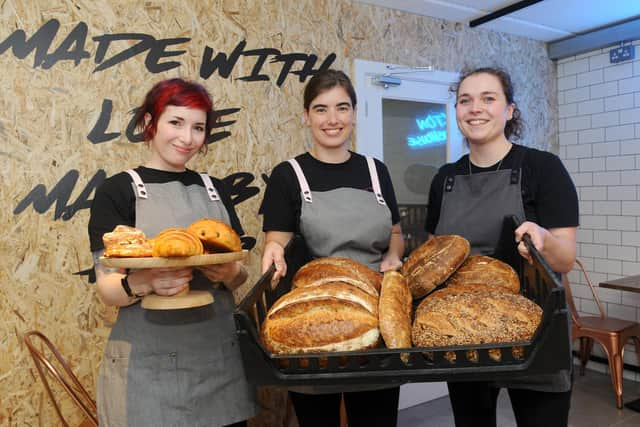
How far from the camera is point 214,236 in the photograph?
1.19 meters

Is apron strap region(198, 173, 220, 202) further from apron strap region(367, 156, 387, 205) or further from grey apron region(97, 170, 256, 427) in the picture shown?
apron strap region(367, 156, 387, 205)

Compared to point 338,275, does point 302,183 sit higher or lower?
higher

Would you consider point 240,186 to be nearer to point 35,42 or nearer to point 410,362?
point 35,42

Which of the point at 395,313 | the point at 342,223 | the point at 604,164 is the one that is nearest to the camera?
the point at 395,313

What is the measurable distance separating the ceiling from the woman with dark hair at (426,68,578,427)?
173 cm

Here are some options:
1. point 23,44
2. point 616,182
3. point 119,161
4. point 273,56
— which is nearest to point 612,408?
point 616,182

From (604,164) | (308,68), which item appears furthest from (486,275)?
(604,164)

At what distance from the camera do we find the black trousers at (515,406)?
1292 millimetres

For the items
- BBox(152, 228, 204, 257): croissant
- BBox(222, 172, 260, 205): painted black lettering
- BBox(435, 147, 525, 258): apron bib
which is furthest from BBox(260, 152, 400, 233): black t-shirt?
BBox(222, 172, 260, 205): painted black lettering

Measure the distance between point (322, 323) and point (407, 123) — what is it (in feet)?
8.47

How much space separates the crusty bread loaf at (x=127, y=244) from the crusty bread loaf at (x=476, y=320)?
2.02 ft

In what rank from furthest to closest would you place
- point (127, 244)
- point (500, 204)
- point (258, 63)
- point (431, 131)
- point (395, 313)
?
point (431, 131)
point (258, 63)
point (500, 204)
point (127, 244)
point (395, 313)

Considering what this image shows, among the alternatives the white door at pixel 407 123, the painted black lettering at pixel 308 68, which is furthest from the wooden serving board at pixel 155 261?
the white door at pixel 407 123

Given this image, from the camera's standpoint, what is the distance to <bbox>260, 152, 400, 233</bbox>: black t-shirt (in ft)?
5.27
